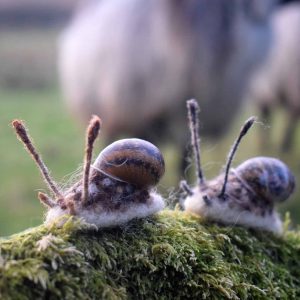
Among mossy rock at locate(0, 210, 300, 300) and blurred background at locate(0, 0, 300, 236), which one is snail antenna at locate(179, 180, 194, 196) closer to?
mossy rock at locate(0, 210, 300, 300)

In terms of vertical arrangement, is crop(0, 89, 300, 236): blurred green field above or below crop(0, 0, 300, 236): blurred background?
below

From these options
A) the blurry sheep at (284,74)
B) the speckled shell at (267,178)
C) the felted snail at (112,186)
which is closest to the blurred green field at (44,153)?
the blurry sheep at (284,74)

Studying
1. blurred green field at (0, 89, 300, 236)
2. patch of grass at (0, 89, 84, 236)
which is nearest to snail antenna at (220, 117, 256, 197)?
patch of grass at (0, 89, 84, 236)

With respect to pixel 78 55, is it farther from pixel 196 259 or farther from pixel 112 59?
pixel 196 259

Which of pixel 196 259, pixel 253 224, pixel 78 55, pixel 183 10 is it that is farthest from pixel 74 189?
pixel 78 55

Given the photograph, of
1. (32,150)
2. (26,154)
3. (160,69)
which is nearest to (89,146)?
(32,150)

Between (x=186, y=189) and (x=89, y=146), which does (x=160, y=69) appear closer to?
(x=186, y=189)
